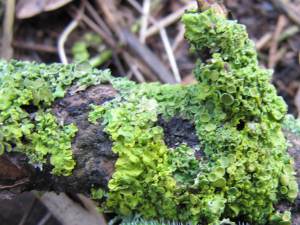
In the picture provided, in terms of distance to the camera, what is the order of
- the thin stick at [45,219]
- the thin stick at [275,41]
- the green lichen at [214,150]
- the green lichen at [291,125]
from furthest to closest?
the thin stick at [275,41] < the thin stick at [45,219] < the green lichen at [291,125] < the green lichen at [214,150]

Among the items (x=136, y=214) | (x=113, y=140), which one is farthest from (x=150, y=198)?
(x=113, y=140)

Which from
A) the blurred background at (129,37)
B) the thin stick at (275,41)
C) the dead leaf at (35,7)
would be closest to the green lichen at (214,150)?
the blurred background at (129,37)

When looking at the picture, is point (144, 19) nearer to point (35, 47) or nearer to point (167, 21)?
point (167, 21)

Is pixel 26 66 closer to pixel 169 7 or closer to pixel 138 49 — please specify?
pixel 138 49

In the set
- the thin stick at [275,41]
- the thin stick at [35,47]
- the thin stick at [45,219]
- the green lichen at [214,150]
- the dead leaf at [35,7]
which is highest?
the dead leaf at [35,7]

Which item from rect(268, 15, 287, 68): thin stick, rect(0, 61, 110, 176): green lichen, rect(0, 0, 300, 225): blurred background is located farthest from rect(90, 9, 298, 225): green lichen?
rect(268, 15, 287, 68): thin stick

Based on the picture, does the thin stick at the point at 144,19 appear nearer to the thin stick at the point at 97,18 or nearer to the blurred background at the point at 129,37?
the blurred background at the point at 129,37
